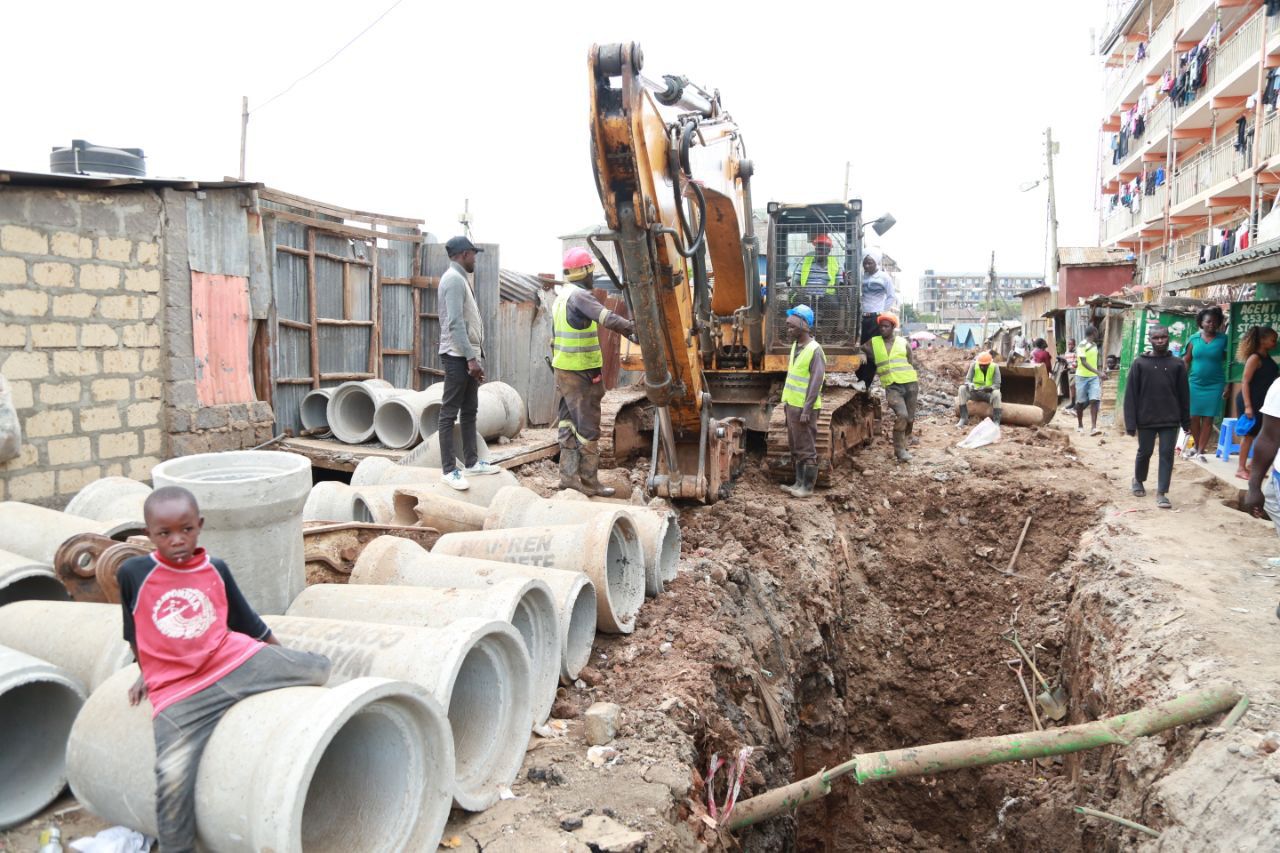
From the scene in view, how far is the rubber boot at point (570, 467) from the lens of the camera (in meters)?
7.87

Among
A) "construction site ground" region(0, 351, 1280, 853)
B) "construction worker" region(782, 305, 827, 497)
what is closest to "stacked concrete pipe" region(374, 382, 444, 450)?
"construction site ground" region(0, 351, 1280, 853)

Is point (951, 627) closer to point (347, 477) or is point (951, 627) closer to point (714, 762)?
point (714, 762)

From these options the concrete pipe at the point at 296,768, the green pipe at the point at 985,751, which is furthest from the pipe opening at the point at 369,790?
the green pipe at the point at 985,751

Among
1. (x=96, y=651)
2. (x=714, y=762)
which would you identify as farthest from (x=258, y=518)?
(x=714, y=762)

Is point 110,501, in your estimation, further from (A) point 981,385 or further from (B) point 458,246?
(A) point 981,385

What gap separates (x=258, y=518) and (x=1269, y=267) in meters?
9.84

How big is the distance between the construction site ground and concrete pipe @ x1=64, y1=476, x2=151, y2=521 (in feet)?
8.23

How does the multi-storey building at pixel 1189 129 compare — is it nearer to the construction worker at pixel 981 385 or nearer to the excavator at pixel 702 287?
the construction worker at pixel 981 385

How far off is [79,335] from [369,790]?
6.10m

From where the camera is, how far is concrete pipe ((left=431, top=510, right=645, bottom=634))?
4.93 metres

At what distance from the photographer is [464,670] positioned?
3906 millimetres

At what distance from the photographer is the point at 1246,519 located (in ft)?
27.4

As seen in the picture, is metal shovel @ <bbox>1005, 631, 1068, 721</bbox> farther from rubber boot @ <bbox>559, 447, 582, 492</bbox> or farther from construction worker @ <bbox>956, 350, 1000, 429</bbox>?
construction worker @ <bbox>956, 350, 1000, 429</bbox>

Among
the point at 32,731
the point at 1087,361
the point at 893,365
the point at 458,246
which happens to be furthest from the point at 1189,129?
the point at 32,731
